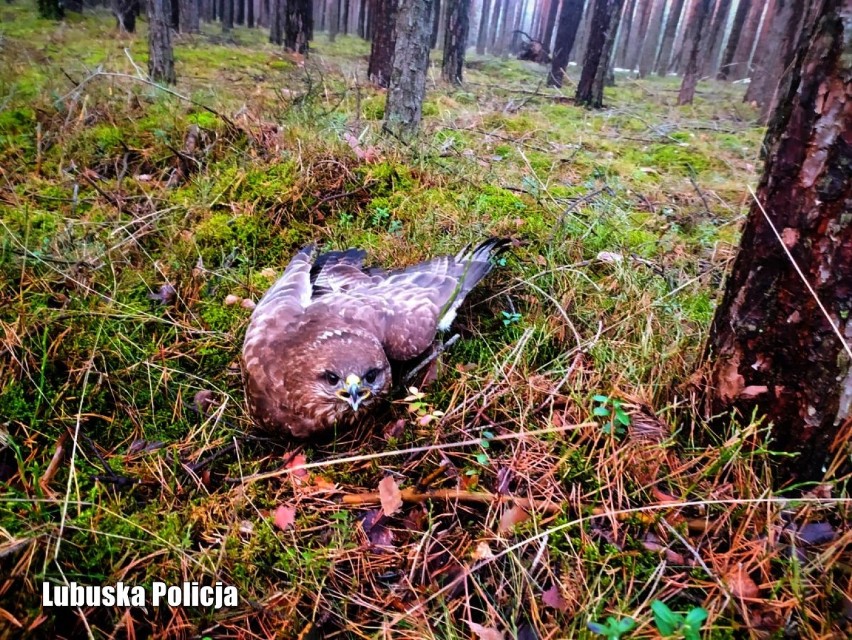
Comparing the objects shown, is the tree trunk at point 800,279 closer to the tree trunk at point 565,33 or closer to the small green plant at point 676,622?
the small green plant at point 676,622

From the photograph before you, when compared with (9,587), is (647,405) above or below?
above

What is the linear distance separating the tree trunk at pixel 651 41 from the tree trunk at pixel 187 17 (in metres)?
15.7

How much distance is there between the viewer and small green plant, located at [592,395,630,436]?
1.94 m

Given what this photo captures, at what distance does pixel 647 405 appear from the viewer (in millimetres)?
2102

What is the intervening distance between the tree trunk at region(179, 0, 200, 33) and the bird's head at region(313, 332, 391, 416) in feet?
52.0

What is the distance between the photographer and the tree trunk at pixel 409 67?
440cm

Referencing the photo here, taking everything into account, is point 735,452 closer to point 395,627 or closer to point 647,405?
point 647,405

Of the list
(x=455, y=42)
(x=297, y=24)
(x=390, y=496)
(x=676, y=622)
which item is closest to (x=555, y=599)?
(x=676, y=622)

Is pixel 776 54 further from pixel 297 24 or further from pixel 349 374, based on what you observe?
pixel 349 374

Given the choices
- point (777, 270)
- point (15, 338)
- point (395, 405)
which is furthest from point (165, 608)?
point (777, 270)

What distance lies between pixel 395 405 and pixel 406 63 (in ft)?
11.3

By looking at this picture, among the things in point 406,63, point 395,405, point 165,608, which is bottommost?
point 165,608

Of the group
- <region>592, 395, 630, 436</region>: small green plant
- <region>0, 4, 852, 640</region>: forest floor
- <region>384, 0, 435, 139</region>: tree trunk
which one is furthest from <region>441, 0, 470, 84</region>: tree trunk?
<region>592, 395, 630, 436</region>: small green plant

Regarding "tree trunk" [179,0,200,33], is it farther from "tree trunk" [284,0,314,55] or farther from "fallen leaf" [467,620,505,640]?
"fallen leaf" [467,620,505,640]
